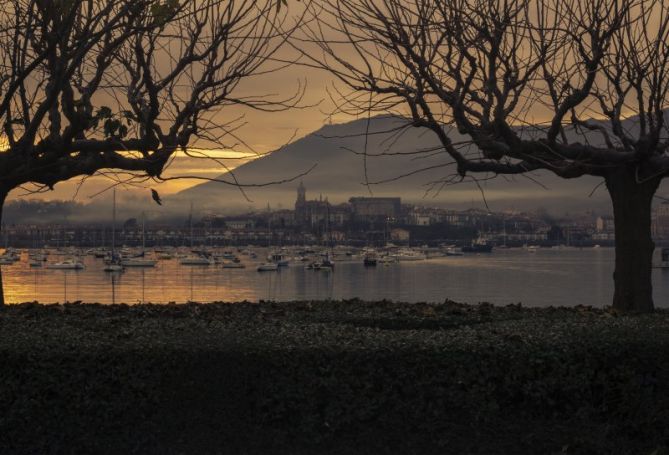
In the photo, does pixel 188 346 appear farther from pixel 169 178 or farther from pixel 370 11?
pixel 370 11

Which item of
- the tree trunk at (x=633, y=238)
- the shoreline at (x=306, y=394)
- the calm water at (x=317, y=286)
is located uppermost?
the tree trunk at (x=633, y=238)

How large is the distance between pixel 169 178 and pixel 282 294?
110 metres

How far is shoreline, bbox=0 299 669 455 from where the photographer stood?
10211mm

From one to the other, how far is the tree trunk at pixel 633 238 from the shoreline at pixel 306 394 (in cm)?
563

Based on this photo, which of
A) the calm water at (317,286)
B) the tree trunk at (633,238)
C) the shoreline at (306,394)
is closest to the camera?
the shoreline at (306,394)

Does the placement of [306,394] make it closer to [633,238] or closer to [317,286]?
[633,238]

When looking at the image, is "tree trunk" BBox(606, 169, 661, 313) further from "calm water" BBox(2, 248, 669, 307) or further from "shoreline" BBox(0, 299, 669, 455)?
"calm water" BBox(2, 248, 669, 307)

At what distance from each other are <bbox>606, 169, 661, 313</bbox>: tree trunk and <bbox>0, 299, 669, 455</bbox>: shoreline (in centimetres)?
563

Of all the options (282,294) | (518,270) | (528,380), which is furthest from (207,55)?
(518,270)

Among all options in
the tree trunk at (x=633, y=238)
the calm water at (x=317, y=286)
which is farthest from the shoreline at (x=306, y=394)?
the calm water at (x=317, y=286)

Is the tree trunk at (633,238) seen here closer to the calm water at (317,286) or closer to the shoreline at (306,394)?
the shoreline at (306,394)

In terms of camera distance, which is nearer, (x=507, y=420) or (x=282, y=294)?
(x=507, y=420)

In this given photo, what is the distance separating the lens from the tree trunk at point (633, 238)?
631 inches

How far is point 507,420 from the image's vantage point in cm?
1052
